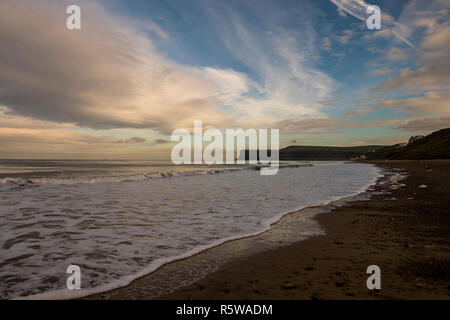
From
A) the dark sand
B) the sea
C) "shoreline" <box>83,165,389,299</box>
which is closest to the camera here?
the dark sand

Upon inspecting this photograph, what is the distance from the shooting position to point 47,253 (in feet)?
20.6

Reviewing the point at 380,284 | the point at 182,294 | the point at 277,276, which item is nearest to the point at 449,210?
the point at 380,284

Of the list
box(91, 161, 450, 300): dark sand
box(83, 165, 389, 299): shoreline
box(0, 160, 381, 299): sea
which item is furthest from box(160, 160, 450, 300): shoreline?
box(0, 160, 381, 299): sea

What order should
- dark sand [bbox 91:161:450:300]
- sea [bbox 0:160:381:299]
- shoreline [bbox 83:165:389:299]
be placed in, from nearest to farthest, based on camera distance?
dark sand [bbox 91:161:450:300] → shoreline [bbox 83:165:389:299] → sea [bbox 0:160:381:299]

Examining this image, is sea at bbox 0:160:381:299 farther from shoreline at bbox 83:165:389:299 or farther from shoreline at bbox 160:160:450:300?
shoreline at bbox 160:160:450:300

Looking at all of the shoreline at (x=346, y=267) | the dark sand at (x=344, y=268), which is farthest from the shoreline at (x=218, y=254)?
the shoreline at (x=346, y=267)

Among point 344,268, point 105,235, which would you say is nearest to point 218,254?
point 344,268

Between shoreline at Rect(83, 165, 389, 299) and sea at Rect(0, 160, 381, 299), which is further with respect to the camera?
sea at Rect(0, 160, 381, 299)

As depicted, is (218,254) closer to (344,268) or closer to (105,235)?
(344,268)

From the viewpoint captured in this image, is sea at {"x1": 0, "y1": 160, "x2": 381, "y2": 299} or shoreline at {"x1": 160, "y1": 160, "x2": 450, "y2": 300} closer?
shoreline at {"x1": 160, "y1": 160, "x2": 450, "y2": 300}

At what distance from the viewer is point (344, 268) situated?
5.32 meters

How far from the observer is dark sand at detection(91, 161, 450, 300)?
4281mm

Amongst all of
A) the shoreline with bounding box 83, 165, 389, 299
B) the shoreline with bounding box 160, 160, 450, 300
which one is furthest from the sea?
the shoreline with bounding box 160, 160, 450, 300
